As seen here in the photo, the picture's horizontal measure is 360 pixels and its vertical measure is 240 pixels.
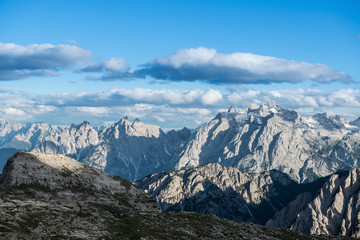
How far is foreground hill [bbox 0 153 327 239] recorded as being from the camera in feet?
321

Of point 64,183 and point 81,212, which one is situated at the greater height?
point 81,212

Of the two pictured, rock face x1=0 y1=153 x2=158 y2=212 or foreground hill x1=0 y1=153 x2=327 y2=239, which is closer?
foreground hill x1=0 y1=153 x2=327 y2=239

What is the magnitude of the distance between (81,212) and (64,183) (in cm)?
5536

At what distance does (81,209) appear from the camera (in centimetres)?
12275

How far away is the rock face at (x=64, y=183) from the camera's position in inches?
6216

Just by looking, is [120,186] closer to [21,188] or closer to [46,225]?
[21,188]

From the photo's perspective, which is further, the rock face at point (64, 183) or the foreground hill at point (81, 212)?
the rock face at point (64, 183)

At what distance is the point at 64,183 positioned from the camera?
16988 cm

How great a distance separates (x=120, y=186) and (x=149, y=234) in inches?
3447

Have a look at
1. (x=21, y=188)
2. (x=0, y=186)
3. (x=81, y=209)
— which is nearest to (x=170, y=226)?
(x=81, y=209)

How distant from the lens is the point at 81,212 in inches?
4660

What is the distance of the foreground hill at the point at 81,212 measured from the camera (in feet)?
321

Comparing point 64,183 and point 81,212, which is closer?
point 81,212

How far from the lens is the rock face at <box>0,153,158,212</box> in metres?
158
